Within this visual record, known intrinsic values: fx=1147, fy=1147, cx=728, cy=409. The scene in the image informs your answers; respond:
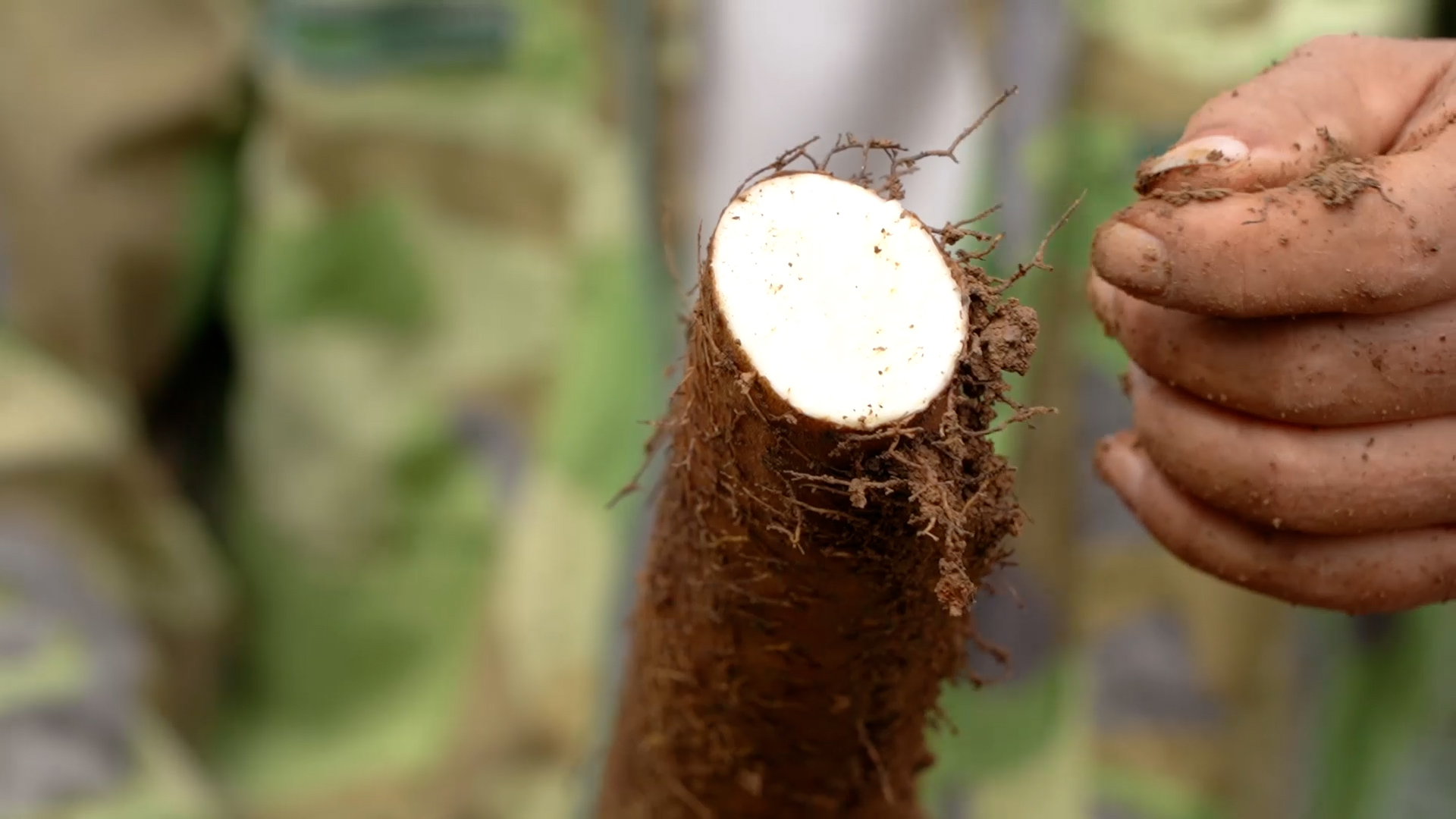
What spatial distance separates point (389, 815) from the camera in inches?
45.3

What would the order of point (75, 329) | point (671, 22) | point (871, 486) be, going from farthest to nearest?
point (75, 329)
point (671, 22)
point (871, 486)

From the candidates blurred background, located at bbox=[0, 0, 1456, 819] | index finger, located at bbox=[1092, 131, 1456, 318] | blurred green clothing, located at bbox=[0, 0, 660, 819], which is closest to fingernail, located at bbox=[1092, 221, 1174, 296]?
index finger, located at bbox=[1092, 131, 1456, 318]

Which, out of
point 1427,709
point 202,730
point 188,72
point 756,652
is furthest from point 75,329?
point 1427,709

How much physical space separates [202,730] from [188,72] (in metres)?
0.69

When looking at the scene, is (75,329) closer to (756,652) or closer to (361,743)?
(361,743)

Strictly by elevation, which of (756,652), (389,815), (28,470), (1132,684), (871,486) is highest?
(871,486)

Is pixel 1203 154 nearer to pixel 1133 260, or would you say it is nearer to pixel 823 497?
pixel 1133 260

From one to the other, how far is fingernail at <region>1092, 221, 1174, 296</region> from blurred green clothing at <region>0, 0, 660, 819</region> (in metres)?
0.60

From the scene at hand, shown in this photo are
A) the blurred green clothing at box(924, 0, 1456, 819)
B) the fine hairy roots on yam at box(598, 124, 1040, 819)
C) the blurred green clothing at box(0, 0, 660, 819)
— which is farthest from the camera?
the blurred green clothing at box(0, 0, 660, 819)

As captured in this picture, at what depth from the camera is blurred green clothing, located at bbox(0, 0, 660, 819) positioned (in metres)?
1.03

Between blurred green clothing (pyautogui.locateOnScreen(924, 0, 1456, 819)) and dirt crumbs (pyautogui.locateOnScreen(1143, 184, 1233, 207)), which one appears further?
blurred green clothing (pyautogui.locateOnScreen(924, 0, 1456, 819))

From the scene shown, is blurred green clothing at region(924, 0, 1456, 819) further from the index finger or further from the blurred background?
the index finger

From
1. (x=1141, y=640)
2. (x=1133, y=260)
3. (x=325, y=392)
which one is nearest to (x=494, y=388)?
(x=325, y=392)

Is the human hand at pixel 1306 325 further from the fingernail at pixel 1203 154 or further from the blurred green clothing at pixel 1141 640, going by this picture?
the blurred green clothing at pixel 1141 640
